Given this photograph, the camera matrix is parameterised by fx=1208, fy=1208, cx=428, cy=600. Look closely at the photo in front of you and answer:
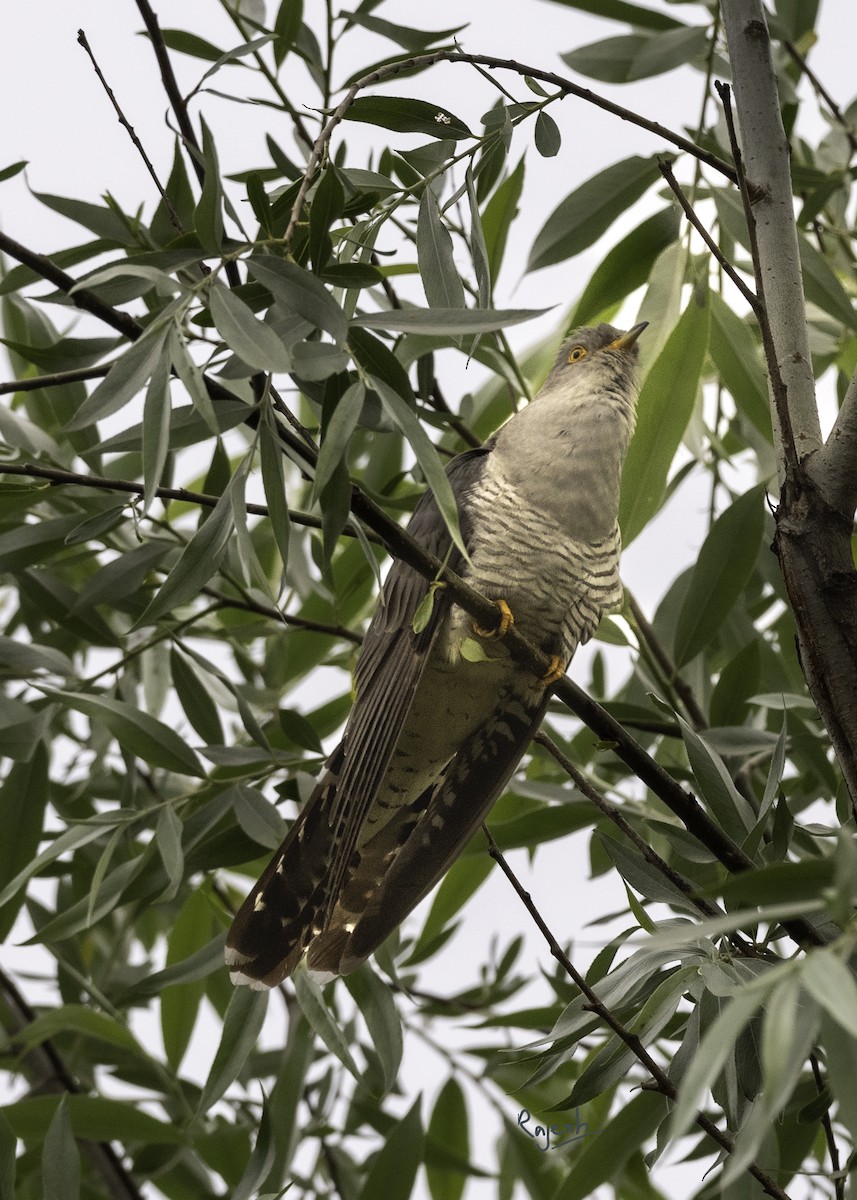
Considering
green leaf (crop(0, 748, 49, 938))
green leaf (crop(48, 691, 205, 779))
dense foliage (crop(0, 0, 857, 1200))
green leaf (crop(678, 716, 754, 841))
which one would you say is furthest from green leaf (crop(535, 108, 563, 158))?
green leaf (crop(0, 748, 49, 938))

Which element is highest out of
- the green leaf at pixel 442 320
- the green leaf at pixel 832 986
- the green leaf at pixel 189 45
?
the green leaf at pixel 189 45

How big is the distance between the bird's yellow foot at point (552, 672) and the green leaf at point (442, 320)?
0.80m

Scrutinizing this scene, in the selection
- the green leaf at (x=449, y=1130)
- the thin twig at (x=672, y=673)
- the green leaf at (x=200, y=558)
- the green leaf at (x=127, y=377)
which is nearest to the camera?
the green leaf at (x=127, y=377)

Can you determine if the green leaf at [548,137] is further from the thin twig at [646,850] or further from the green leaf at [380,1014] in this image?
the green leaf at [380,1014]

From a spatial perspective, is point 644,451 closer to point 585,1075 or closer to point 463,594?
point 463,594

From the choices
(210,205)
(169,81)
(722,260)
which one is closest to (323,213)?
(210,205)

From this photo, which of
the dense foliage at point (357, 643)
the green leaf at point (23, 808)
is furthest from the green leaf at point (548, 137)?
the green leaf at point (23, 808)

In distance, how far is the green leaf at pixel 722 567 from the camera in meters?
2.00

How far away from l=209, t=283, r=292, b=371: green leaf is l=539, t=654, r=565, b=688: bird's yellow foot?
89 cm

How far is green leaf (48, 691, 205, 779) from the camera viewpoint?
1859 mm

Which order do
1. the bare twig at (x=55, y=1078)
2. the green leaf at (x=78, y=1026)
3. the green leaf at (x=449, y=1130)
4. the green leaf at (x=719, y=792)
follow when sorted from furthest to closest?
the green leaf at (x=449, y=1130) → the bare twig at (x=55, y=1078) → the green leaf at (x=78, y=1026) → the green leaf at (x=719, y=792)

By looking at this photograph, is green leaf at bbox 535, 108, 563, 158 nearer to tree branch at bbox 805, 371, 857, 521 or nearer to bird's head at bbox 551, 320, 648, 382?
tree branch at bbox 805, 371, 857, 521

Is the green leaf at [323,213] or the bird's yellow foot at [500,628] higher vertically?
the green leaf at [323,213]

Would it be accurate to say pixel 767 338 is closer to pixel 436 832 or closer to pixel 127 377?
pixel 127 377
